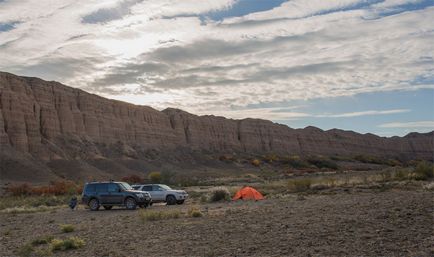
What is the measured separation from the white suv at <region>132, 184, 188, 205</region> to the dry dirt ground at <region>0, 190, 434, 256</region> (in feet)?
32.7

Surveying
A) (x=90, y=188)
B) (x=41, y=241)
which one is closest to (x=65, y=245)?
(x=41, y=241)

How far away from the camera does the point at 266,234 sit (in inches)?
572

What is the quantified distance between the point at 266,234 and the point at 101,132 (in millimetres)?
71406

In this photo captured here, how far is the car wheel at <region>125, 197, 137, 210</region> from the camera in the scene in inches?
1110

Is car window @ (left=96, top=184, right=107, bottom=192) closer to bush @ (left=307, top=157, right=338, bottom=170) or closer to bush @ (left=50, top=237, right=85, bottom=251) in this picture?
bush @ (left=50, top=237, right=85, bottom=251)

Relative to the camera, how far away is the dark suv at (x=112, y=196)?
28281 mm

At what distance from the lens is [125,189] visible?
28.9 meters

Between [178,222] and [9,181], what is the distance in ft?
141

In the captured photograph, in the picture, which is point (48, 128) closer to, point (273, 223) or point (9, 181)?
point (9, 181)

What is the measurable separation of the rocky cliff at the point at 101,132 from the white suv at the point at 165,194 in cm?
3253

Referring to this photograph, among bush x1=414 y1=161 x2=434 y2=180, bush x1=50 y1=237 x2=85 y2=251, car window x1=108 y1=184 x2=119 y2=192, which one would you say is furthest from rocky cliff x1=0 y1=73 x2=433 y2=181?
bush x1=50 y1=237 x2=85 y2=251

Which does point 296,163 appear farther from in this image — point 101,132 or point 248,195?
point 248,195

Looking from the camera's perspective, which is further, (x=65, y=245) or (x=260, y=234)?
(x=65, y=245)

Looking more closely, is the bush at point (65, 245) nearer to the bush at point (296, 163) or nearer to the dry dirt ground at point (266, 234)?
the dry dirt ground at point (266, 234)
